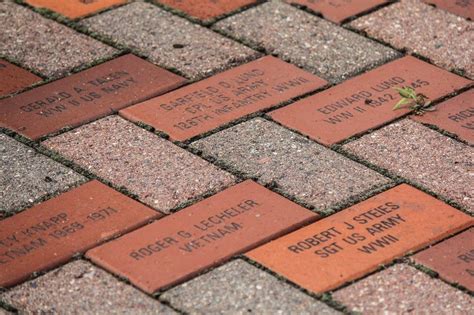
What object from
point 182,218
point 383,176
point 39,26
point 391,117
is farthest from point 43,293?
point 39,26

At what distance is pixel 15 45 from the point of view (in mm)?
4504

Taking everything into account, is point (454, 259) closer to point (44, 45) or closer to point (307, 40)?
point (307, 40)

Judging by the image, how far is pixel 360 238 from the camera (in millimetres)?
3396

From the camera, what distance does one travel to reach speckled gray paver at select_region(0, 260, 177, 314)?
10.2 feet

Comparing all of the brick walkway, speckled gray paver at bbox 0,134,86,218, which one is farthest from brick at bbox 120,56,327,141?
speckled gray paver at bbox 0,134,86,218

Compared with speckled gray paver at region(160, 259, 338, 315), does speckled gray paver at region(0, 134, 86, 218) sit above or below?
below

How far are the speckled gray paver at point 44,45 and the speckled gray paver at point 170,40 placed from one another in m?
0.11

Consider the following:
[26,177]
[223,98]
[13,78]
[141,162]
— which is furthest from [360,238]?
[13,78]

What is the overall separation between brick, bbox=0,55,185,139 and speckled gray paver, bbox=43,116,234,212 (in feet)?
0.26

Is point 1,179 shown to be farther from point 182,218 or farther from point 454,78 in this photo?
point 454,78

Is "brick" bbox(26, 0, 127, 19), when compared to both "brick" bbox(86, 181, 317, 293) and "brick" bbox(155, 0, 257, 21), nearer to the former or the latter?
"brick" bbox(155, 0, 257, 21)

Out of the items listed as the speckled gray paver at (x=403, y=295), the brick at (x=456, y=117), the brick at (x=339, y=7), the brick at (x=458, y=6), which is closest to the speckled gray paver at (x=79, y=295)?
the speckled gray paver at (x=403, y=295)

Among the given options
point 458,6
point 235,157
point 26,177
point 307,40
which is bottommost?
point 26,177

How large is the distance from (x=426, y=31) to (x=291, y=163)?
3.73 feet
